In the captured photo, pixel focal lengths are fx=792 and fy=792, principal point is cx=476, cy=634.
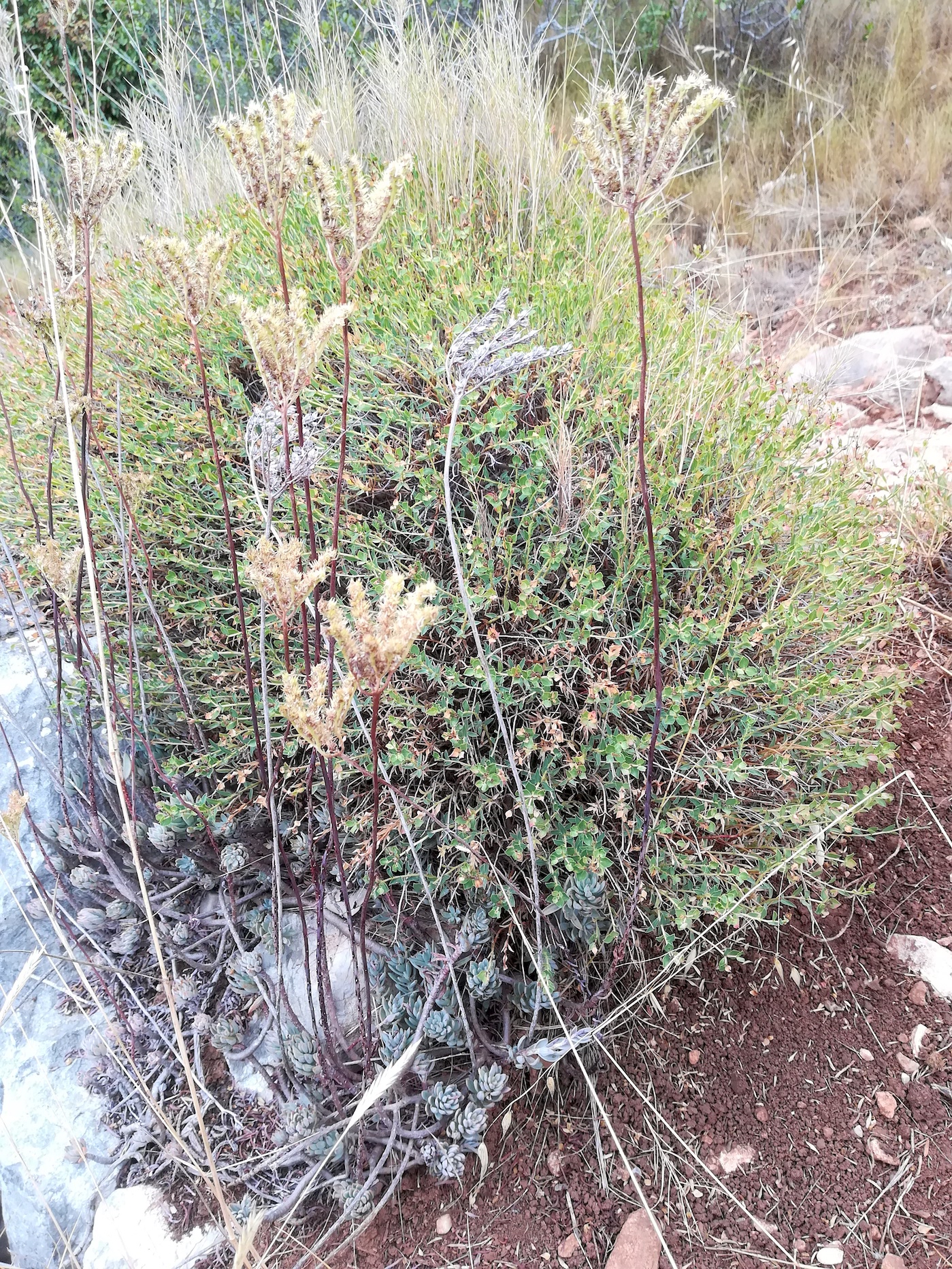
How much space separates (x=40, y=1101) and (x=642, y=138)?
2624 mm

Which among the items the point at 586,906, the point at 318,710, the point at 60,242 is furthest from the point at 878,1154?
the point at 60,242

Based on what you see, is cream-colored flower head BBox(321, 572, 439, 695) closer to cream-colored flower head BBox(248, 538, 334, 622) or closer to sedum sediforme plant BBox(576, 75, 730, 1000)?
cream-colored flower head BBox(248, 538, 334, 622)

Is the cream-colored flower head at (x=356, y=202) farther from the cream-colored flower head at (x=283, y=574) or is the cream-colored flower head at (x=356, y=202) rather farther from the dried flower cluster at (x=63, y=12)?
the dried flower cluster at (x=63, y=12)

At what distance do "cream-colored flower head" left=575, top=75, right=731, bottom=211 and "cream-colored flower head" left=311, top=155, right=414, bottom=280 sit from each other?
295 mm

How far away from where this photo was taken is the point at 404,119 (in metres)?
3.58

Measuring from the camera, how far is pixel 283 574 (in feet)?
3.97

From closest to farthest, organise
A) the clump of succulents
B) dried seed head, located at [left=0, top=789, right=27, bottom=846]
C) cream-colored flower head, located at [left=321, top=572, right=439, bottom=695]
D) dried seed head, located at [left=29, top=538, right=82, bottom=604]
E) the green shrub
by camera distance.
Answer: cream-colored flower head, located at [left=321, top=572, right=439, bottom=695] → dried seed head, located at [left=0, top=789, right=27, bottom=846] → dried seed head, located at [left=29, top=538, right=82, bottom=604] → the clump of succulents → the green shrub

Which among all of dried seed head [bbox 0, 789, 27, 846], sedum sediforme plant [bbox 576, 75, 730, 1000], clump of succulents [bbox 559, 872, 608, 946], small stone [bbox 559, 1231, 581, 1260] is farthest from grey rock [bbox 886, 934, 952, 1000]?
dried seed head [bbox 0, 789, 27, 846]

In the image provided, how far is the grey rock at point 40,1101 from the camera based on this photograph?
200 cm

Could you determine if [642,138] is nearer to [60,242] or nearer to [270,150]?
[270,150]

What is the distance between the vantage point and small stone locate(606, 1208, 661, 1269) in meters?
1.66

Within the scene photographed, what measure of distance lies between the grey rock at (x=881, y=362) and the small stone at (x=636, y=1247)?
3.46 metres

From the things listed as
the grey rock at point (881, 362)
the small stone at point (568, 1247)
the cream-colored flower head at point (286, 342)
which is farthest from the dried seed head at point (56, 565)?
the grey rock at point (881, 362)

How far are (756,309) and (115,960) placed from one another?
14.9ft
